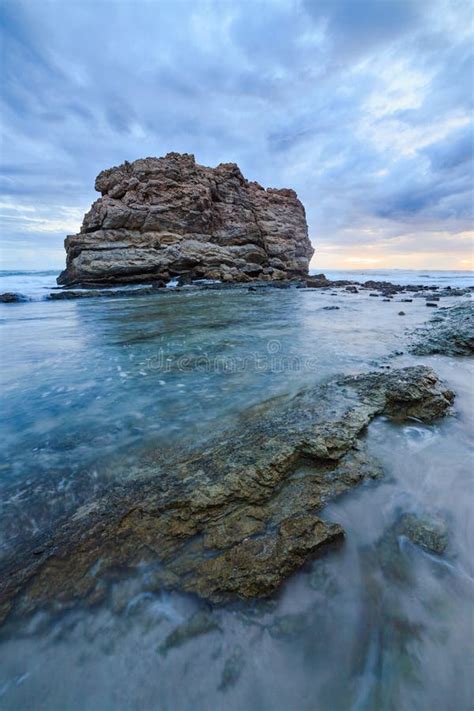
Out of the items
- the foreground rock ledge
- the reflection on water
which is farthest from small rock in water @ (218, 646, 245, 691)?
the foreground rock ledge

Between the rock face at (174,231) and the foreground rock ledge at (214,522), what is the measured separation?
2414 cm

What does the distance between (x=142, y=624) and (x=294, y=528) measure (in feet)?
2.92

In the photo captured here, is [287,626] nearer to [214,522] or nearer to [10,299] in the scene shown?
[214,522]

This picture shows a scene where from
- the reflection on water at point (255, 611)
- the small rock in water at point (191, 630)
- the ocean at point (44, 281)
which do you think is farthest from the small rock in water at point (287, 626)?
the ocean at point (44, 281)

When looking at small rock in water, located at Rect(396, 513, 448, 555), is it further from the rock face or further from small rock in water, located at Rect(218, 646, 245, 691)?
the rock face

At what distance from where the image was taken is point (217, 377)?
466cm

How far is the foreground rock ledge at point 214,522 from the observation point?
162 cm

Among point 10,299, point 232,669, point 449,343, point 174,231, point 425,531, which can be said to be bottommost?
point 10,299

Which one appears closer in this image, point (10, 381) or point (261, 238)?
point (10, 381)

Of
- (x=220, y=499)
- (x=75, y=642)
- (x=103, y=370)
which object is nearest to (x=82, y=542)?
(x=75, y=642)

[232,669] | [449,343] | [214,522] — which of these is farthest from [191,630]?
[449,343]

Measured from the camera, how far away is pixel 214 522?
193 centimetres

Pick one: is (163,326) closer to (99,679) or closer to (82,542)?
(82,542)

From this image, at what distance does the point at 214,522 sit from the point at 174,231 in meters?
28.0
